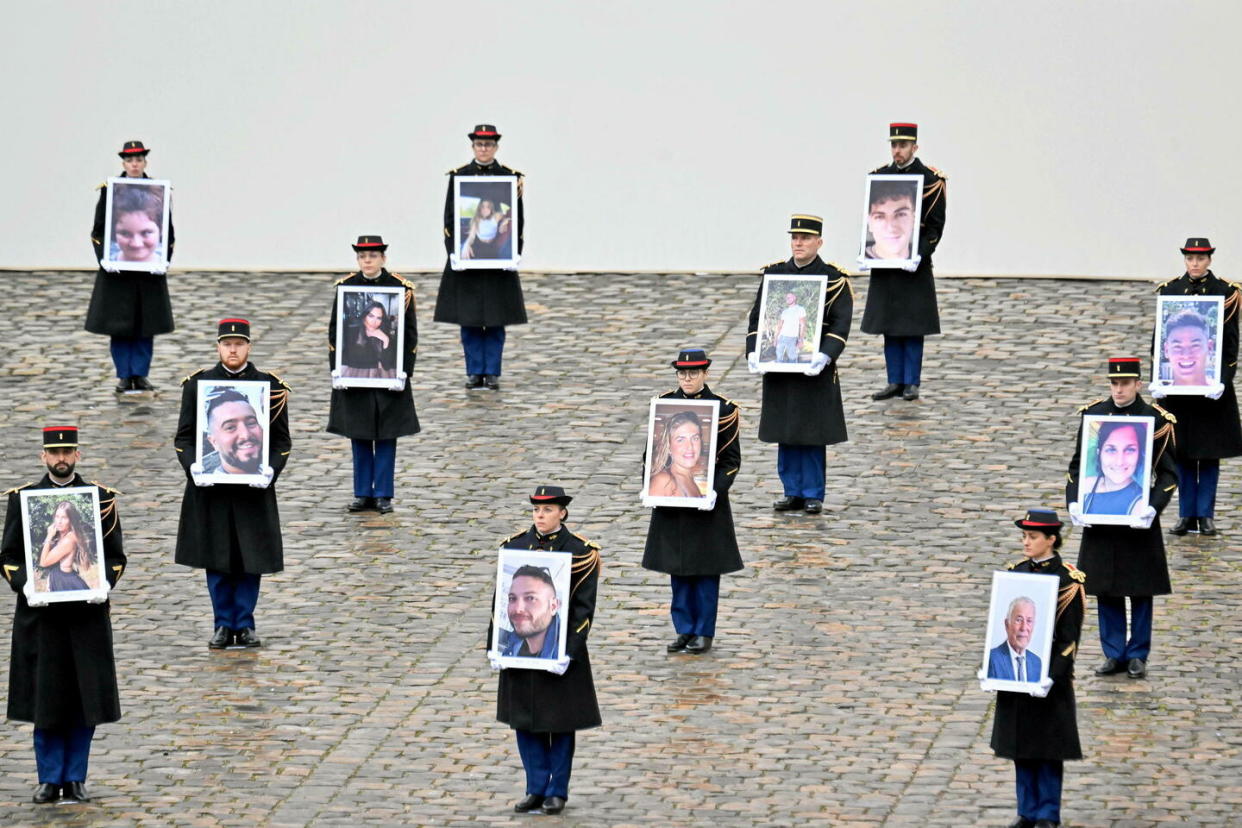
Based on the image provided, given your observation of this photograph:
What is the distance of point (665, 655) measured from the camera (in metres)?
15.6

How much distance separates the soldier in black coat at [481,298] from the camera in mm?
21000

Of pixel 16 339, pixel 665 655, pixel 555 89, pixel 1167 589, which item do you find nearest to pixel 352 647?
pixel 665 655

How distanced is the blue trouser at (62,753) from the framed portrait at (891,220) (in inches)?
329

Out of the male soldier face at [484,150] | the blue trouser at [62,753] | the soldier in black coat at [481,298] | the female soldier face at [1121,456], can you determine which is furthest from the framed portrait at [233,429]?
the male soldier face at [484,150]

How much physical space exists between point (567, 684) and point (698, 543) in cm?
242

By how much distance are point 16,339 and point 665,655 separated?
31.1ft

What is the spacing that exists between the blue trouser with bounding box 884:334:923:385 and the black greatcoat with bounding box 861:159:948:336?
0.15 metres

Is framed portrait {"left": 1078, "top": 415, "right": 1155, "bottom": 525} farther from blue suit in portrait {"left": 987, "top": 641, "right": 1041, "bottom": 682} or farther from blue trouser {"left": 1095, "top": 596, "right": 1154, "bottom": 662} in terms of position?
blue suit in portrait {"left": 987, "top": 641, "right": 1041, "bottom": 682}

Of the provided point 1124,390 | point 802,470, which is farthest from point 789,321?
point 1124,390

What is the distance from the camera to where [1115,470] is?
15.1 metres

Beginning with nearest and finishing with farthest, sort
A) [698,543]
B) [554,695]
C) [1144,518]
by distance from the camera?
1. [554,695]
2. [1144,518]
3. [698,543]

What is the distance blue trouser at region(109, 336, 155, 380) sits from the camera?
21.2m

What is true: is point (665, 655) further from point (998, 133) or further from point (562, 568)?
point (998, 133)

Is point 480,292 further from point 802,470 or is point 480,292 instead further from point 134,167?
point 802,470
